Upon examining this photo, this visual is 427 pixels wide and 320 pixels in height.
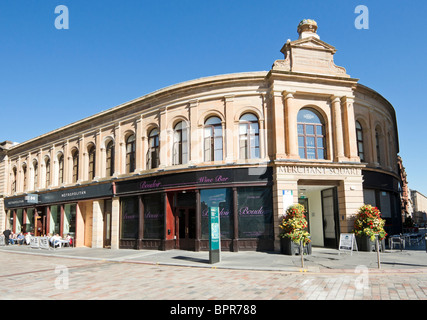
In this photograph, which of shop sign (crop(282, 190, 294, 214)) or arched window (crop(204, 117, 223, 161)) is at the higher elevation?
arched window (crop(204, 117, 223, 161))

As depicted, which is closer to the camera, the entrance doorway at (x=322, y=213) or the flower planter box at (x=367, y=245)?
the flower planter box at (x=367, y=245)

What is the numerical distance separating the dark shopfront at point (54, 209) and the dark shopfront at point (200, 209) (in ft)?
12.1

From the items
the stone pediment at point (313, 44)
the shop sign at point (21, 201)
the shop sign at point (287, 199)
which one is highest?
the stone pediment at point (313, 44)

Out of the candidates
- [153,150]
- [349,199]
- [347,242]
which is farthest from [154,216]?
[349,199]

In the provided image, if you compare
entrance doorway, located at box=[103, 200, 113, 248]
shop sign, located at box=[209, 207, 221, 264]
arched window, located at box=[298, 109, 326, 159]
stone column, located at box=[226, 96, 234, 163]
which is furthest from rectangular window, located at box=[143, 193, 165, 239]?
arched window, located at box=[298, 109, 326, 159]

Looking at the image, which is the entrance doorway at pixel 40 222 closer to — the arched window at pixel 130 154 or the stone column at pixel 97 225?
the stone column at pixel 97 225

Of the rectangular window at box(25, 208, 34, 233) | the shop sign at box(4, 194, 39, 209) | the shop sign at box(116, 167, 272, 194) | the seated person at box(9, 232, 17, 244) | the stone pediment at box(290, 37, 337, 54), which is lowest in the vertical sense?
the seated person at box(9, 232, 17, 244)

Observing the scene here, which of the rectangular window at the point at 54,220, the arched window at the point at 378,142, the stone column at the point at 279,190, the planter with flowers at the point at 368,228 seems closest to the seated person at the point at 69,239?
the rectangular window at the point at 54,220

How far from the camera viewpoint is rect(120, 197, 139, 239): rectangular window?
21.5 meters

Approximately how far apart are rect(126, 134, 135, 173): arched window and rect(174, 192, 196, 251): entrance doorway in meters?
4.69

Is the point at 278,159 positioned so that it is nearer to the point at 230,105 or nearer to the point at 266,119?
the point at 266,119

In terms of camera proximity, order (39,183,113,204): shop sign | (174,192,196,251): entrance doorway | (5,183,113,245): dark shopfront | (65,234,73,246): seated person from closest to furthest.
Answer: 1. (174,192,196,251): entrance doorway
2. (39,183,113,204): shop sign
3. (5,183,113,245): dark shopfront
4. (65,234,73,246): seated person

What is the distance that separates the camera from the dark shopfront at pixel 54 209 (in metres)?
24.6

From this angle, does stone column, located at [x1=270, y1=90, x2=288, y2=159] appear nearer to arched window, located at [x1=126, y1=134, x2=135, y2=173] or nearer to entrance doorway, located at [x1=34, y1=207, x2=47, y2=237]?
arched window, located at [x1=126, y1=134, x2=135, y2=173]
